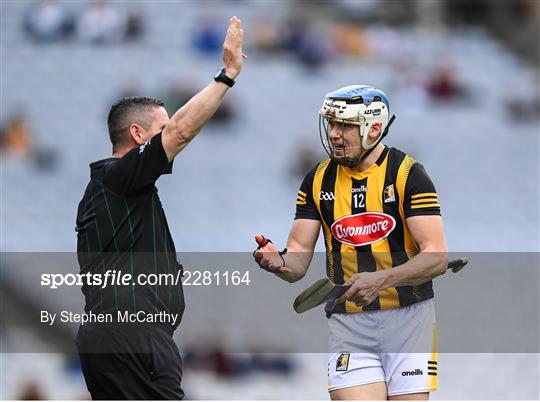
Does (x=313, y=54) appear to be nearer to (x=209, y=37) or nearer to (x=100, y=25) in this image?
(x=209, y=37)

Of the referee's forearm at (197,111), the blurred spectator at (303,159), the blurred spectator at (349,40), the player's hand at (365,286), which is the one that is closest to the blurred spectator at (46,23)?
the blurred spectator at (303,159)

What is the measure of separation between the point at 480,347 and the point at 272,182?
5763 mm

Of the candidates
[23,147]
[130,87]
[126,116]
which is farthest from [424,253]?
[130,87]

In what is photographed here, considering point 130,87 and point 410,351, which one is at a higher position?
point 130,87

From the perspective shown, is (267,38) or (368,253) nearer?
(368,253)

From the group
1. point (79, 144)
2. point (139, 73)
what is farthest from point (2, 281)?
point (139, 73)

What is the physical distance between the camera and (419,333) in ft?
15.9

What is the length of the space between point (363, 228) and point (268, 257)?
45 centimetres

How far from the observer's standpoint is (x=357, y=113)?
15.8ft

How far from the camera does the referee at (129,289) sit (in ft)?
15.3

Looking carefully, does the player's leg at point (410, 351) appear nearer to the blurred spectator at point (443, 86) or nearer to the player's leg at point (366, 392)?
the player's leg at point (366, 392)

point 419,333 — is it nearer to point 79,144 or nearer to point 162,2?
point 79,144

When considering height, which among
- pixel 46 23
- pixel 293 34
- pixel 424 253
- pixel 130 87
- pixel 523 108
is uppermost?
pixel 293 34

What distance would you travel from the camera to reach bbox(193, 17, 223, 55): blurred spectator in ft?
49.4
